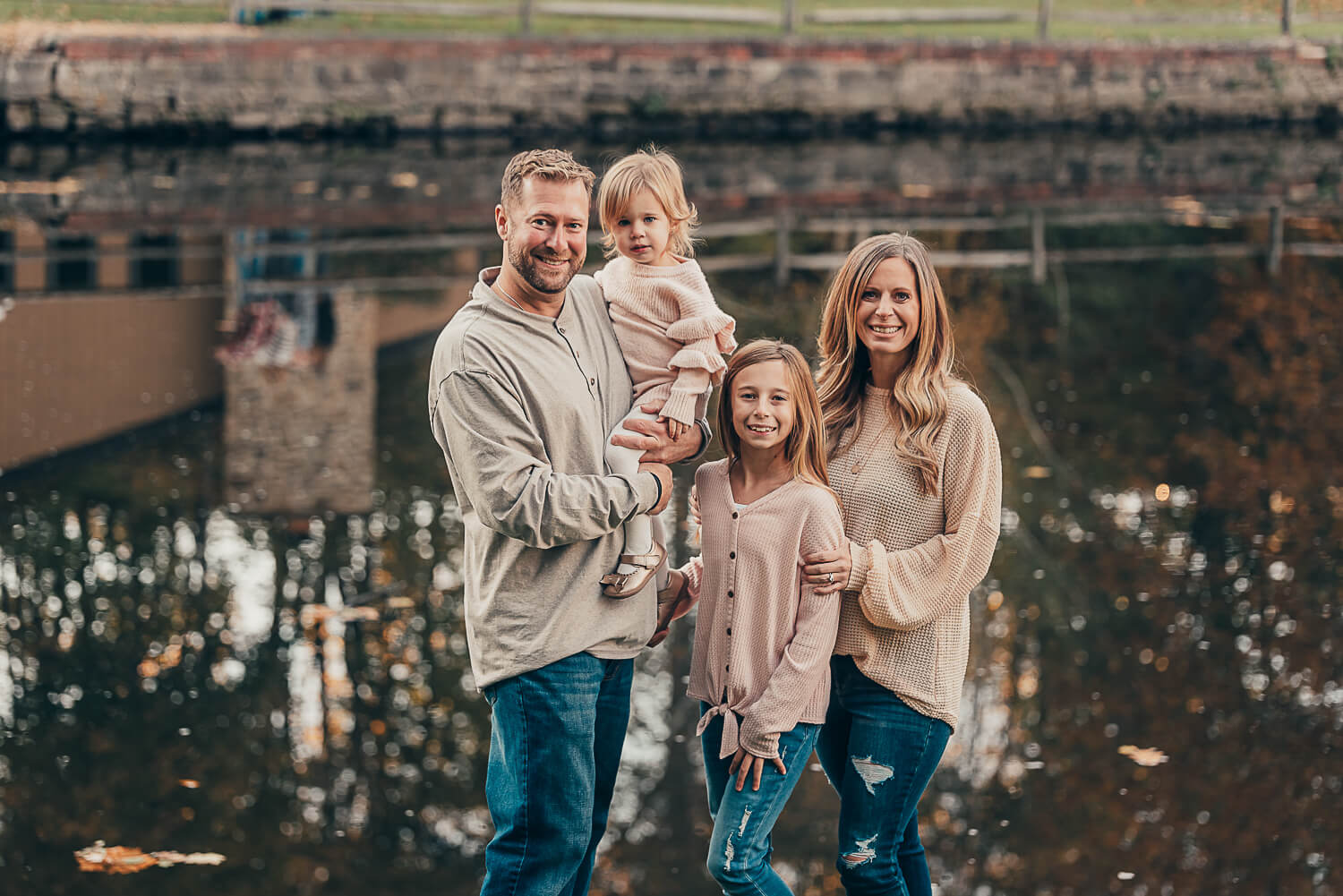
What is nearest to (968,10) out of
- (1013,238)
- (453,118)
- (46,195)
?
(453,118)

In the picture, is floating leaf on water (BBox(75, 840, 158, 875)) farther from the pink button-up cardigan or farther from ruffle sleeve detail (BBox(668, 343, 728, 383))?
ruffle sleeve detail (BBox(668, 343, 728, 383))

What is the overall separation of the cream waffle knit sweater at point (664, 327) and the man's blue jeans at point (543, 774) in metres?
0.63

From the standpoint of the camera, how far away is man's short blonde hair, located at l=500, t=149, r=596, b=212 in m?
3.15

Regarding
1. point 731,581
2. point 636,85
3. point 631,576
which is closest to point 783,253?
point 636,85

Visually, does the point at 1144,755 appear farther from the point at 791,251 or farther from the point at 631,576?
the point at 791,251

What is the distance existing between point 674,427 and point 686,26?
61.5ft

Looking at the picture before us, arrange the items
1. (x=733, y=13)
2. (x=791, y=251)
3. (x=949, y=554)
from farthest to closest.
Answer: (x=733, y=13)
(x=791, y=251)
(x=949, y=554)

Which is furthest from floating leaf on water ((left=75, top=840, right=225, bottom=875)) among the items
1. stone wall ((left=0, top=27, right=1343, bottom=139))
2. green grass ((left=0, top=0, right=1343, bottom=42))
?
green grass ((left=0, top=0, right=1343, bottom=42))

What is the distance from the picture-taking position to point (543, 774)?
321 centimetres

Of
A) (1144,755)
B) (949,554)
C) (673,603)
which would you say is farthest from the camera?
(1144,755)

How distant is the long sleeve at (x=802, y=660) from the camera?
328 centimetres

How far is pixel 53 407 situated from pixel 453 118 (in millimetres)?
10550

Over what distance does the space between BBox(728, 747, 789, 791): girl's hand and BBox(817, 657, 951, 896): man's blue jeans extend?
20cm

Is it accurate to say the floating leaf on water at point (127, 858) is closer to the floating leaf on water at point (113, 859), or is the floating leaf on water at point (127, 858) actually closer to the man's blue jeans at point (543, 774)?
the floating leaf on water at point (113, 859)
